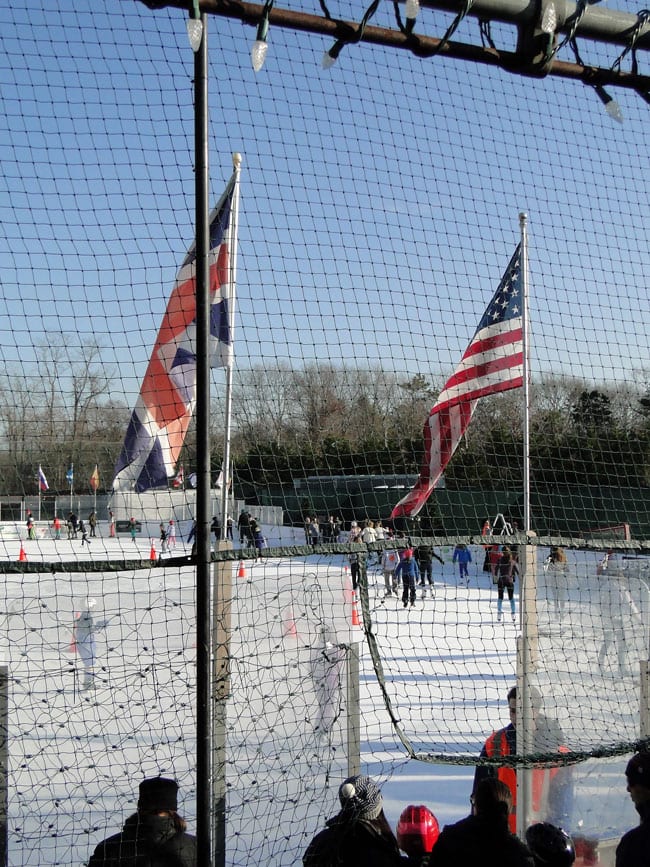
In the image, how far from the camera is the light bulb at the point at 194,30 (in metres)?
2.74

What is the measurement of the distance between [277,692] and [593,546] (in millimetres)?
1748

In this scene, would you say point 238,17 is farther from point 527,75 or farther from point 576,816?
point 576,816

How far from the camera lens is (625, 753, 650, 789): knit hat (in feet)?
10.6

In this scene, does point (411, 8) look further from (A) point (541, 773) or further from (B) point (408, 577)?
(B) point (408, 577)

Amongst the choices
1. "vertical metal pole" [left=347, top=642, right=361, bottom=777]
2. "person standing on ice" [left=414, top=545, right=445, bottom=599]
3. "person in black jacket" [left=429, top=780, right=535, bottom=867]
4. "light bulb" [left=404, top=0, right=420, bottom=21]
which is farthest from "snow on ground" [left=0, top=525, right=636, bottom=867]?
"light bulb" [left=404, top=0, right=420, bottom=21]

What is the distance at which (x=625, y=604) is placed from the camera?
531 cm

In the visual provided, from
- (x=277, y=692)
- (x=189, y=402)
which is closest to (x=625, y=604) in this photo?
(x=277, y=692)

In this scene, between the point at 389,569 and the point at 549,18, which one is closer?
the point at 549,18

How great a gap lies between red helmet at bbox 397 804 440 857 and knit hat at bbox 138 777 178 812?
971 mm

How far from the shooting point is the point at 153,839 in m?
3.11

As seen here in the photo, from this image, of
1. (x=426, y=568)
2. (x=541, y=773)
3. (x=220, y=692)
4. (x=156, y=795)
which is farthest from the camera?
(x=426, y=568)

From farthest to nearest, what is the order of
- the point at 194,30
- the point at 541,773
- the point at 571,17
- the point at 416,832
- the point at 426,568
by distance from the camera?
the point at 426,568 < the point at 541,773 < the point at 416,832 < the point at 571,17 < the point at 194,30

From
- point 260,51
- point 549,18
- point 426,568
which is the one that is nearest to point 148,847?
point 260,51

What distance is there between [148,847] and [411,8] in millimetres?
3128
